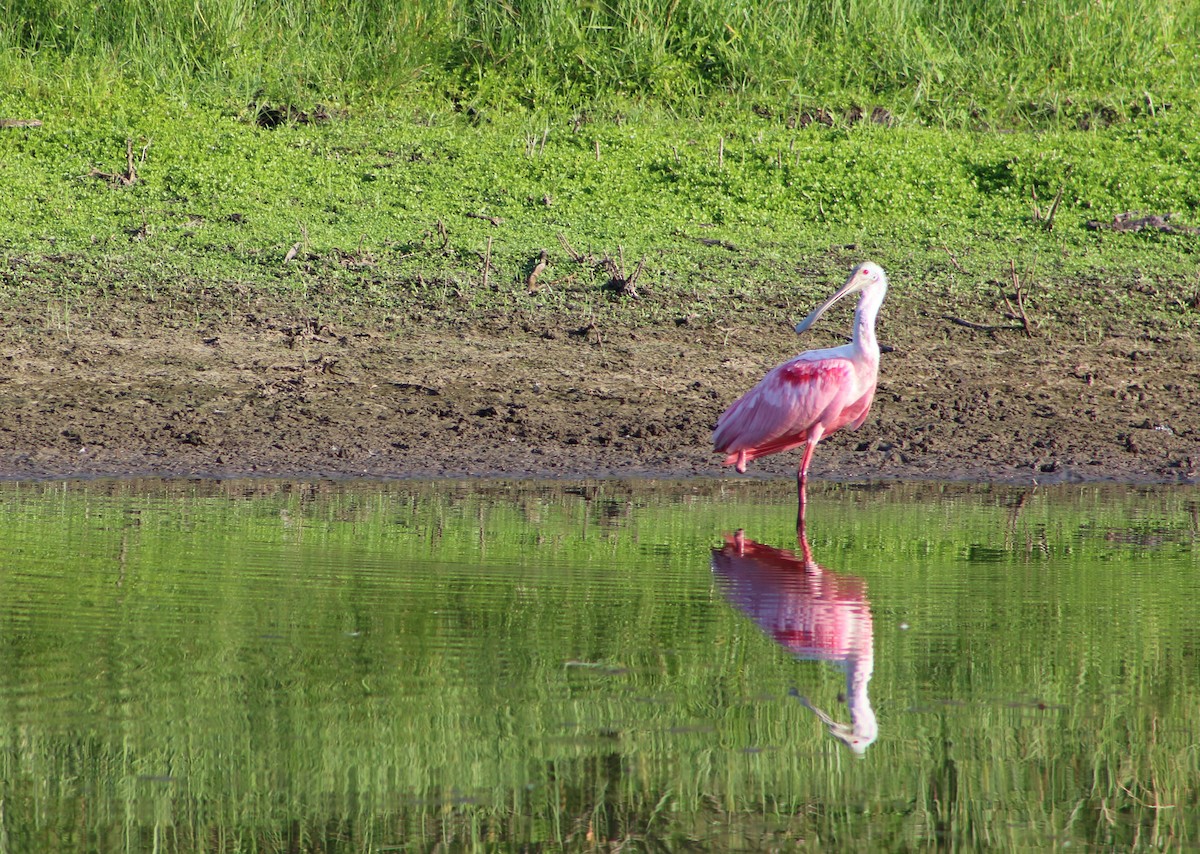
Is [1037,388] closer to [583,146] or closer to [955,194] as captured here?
[955,194]

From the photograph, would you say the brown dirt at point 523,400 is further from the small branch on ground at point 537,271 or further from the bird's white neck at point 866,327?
the bird's white neck at point 866,327

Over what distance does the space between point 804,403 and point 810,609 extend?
2887 mm

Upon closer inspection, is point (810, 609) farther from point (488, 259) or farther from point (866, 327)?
point (488, 259)

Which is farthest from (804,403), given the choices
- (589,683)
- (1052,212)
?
(1052,212)

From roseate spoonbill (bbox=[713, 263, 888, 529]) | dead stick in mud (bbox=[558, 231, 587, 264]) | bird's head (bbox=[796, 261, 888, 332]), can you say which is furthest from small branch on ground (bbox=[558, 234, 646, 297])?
roseate spoonbill (bbox=[713, 263, 888, 529])

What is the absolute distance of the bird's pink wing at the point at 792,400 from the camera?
28.2 feet

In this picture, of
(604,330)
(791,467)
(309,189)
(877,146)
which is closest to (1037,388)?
(791,467)

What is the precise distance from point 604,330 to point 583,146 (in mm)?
3099

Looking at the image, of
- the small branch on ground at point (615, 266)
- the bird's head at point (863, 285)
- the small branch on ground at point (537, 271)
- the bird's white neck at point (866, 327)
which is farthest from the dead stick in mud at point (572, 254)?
the bird's white neck at point (866, 327)

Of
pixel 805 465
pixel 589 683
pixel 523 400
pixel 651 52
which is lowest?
pixel 523 400

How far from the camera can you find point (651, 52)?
48.6 ft

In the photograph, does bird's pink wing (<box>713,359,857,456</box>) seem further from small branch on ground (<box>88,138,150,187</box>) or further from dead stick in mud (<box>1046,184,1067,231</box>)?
small branch on ground (<box>88,138,150,187</box>)

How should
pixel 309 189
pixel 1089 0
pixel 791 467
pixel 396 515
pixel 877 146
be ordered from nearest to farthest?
pixel 396 515
pixel 791 467
pixel 309 189
pixel 877 146
pixel 1089 0

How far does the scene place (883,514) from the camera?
7996 mm
